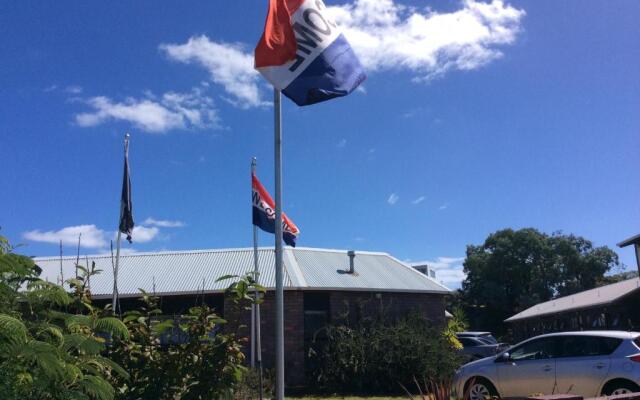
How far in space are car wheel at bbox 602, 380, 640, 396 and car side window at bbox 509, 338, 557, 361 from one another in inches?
49.0

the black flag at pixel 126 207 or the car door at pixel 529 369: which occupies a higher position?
the black flag at pixel 126 207

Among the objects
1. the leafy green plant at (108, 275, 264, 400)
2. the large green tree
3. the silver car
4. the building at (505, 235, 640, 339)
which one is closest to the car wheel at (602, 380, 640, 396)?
the silver car

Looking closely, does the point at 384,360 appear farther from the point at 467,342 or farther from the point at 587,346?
the point at 467,342

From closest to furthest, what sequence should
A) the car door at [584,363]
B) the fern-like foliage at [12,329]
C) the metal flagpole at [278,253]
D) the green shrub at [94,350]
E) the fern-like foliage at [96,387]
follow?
1. the fern-like foliage at [12,329]
2. the green shrub at [94,350]
3. the fern-like foliage at [96,387]
4. the metal flagpole at [278,253]
5. the car door at [584,363]

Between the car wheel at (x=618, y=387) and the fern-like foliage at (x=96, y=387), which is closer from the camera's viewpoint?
the fern-like foliage at (x=96, y=387)

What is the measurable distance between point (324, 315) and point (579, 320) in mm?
20751

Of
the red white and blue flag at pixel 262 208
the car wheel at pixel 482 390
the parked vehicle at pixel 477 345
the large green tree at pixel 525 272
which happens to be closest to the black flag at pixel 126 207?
the red white and blue flag at pixel 262 208

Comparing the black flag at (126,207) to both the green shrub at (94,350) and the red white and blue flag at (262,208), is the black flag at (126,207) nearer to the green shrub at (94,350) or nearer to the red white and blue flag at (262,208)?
the red white and blue flag at (262,208)

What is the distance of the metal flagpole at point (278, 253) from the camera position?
716 centimetres

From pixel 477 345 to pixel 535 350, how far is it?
49.9ft

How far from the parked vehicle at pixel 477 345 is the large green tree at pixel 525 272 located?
115 ft

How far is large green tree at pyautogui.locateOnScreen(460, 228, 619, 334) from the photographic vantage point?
6312 cm

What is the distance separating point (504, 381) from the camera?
13.2 m

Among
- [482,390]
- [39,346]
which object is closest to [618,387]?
[482,390]
